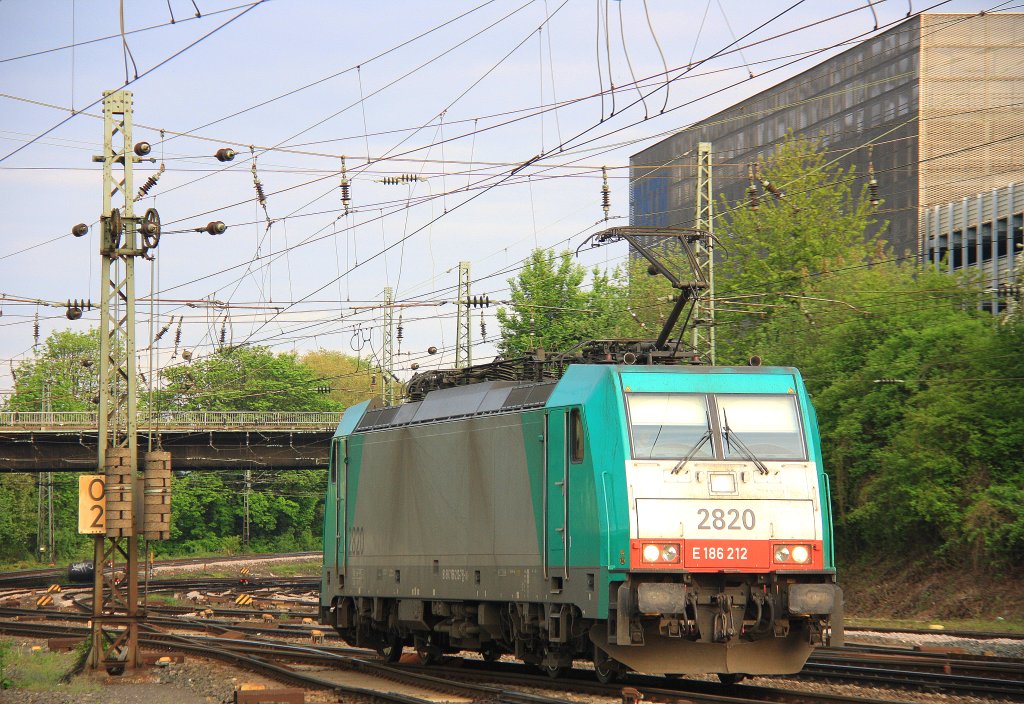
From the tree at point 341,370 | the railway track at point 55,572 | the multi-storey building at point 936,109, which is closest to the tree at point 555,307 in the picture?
the multi-storey building at point 936,109

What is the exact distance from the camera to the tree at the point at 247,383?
76.8 metres

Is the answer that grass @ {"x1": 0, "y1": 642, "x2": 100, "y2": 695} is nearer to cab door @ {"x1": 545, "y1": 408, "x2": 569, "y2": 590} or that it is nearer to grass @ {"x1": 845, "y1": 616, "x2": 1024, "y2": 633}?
cab door @ {"x1": 545, "y1": 408, "x2": 569, "y2": 590}

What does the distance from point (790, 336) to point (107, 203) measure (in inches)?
826

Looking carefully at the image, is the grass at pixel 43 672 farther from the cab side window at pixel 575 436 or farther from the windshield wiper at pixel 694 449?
the windshield wiper at pixel 694 449

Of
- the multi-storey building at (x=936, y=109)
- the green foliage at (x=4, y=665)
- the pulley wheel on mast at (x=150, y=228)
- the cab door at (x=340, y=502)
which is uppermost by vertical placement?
the multi-storey building at (x=936, y=109)

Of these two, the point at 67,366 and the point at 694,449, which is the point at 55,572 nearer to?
the point at 67,366

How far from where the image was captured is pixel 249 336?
39.6 metres

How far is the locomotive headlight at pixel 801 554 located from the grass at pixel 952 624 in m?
12.4

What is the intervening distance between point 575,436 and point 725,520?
193cm

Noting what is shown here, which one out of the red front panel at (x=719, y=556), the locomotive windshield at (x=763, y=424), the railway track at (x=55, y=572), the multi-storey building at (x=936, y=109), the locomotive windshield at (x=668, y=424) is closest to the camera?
the red front panel at (x=719, y=556)

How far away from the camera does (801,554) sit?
14523mm

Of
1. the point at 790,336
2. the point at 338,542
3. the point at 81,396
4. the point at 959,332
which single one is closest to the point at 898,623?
the point at 959,332

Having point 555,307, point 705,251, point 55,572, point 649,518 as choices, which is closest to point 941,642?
point 705,251

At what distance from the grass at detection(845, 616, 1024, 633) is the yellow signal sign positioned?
50.3 feet
